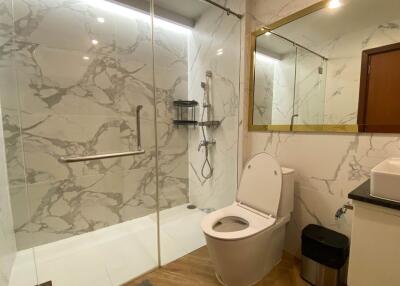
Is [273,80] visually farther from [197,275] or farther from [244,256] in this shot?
[197,275]

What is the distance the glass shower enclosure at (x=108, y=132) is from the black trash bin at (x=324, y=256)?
831mm

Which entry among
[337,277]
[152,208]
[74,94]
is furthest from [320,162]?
[74,94]

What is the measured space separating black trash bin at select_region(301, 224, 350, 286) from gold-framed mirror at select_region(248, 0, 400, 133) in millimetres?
693

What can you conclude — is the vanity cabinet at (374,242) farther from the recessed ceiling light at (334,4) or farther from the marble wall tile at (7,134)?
the marble wall tile at (7,134)

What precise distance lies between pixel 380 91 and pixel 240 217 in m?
1.17

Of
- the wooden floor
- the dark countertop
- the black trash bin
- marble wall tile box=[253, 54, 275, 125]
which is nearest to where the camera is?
the dark countertop

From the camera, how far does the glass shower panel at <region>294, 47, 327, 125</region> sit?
1469 millimetres

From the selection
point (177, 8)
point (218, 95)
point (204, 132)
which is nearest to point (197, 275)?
point (204, 132)

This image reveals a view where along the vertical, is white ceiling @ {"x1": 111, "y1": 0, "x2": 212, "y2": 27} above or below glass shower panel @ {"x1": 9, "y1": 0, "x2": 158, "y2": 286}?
above

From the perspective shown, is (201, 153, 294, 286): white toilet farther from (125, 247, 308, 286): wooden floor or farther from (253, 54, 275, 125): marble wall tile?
(253, 54, 275, 125): marble wall tile

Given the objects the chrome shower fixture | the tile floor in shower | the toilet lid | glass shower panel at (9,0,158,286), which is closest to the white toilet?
the toilet lid

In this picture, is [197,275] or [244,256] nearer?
[244,256]

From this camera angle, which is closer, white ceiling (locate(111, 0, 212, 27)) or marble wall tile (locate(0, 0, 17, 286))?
marble wall tile (locate(0, 0, 17, 286))

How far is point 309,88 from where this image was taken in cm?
154
